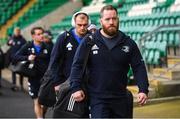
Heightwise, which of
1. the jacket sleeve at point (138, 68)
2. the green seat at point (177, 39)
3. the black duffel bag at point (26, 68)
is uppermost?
the jacket sleeve at point (138, 68)

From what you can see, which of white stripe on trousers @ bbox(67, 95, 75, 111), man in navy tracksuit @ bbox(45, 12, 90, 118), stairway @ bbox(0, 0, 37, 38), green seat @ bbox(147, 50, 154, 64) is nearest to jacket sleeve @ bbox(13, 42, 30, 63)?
man in navy tracksuit @ bbox(45, 12, 90, 118)

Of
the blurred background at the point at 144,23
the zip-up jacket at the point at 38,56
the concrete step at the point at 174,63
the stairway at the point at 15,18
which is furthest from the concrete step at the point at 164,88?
the stairway at the point at 15,18

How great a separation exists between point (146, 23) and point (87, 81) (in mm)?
8202

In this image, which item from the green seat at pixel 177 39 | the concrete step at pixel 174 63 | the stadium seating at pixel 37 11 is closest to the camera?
the concrete step at pixel 174 63

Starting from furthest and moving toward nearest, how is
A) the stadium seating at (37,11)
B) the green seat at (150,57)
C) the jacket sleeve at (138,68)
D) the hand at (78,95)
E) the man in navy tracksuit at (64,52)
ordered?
the stadium seating at (37,11), the green seat at (150,57), the man in navy tracksuit at (64,52), the jacket sleeve at (138,68), the hand at (78,95)

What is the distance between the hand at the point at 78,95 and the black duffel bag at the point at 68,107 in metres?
0.10

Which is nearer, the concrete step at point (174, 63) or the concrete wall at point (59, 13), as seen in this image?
the concrete step at point (174, 63)

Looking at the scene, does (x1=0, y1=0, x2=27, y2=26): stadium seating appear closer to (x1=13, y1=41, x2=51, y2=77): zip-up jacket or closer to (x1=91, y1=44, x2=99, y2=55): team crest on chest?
(x1=13, y1=41, x2=51, y2=77): zip-up jacket

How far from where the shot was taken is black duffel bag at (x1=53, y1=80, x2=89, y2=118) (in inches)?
193

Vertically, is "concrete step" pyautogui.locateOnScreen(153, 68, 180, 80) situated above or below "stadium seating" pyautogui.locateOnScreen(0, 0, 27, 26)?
below

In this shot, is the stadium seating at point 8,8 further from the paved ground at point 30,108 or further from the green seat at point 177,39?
the green seat at point 177,39

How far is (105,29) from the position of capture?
4.79 meters

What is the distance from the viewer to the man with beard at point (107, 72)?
4770 mm

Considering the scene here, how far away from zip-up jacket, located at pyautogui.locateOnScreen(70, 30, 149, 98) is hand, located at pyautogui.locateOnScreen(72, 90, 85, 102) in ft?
0.14
